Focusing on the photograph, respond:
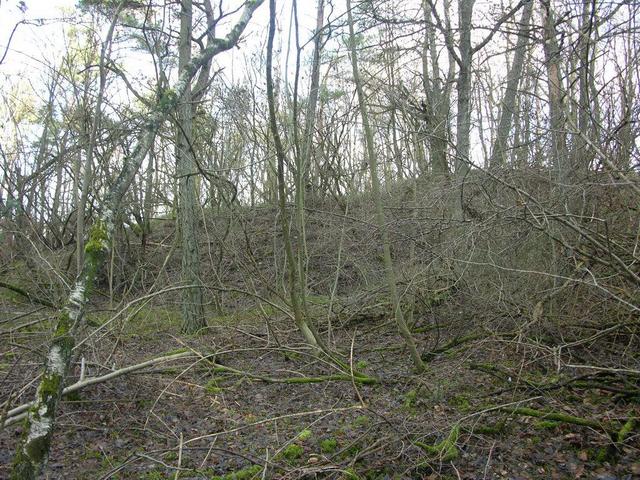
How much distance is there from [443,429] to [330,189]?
29.9 feet

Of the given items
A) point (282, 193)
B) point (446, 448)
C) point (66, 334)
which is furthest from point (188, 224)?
point (446, 448)

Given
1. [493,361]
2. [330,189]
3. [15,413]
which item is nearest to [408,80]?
[330,189]

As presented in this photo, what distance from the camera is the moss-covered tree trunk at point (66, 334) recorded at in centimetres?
275

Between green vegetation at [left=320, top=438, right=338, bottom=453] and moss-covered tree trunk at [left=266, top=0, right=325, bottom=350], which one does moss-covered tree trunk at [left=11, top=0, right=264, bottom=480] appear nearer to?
moss-covered tree trunk at [left=266, top=0, right=325, bottom=350]

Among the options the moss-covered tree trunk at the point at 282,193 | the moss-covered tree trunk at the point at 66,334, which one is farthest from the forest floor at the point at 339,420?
the moss-covered tree trunk at the point at 66,334

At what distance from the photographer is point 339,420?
4809mm

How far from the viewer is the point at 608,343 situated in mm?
5074

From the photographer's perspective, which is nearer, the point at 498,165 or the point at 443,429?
the point at 443,429

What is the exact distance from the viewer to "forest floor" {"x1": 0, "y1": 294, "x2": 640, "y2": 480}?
3740 millimetres

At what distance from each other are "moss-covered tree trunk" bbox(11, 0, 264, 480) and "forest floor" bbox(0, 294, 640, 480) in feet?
2.79

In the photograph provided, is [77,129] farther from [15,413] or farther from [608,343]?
[608,343]

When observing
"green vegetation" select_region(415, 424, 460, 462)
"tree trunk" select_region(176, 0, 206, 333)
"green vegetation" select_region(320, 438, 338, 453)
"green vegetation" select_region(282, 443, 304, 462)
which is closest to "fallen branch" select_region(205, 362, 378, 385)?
"green vegetation" select_region(320, 438, 338, 453)

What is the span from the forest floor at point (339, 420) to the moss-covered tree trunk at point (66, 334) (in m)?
0.85

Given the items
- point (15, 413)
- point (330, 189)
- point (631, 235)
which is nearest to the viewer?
point (15, 413)
